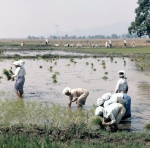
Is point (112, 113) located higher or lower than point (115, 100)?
lower

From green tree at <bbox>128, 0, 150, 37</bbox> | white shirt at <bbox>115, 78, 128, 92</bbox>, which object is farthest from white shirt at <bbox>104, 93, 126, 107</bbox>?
green tree at <bbox>128, 0, 150, 37</bbox>

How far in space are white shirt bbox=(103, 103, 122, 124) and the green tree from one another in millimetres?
39375

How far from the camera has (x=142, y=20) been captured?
159ft

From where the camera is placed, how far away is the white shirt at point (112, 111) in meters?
8.34

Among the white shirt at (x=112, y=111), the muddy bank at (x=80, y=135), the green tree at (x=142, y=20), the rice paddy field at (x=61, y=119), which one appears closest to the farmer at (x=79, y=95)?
the rice paddy field at (x=61, y=119)

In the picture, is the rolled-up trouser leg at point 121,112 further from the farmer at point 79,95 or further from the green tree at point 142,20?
the green tree at point 142,20

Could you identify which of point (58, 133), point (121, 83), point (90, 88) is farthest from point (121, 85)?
point (90, 88)

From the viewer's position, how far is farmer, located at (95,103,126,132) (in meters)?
8.36

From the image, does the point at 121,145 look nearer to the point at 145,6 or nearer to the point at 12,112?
the point at 12,112

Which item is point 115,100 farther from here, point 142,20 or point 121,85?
point 142,20

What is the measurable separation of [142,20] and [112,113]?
4168 cm

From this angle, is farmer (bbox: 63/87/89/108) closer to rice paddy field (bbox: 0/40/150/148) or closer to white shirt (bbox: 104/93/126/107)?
rice paddy field (bbox: 0/40/150/148)

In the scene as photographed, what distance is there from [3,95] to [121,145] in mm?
7462

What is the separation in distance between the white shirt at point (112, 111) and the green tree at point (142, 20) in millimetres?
39375
